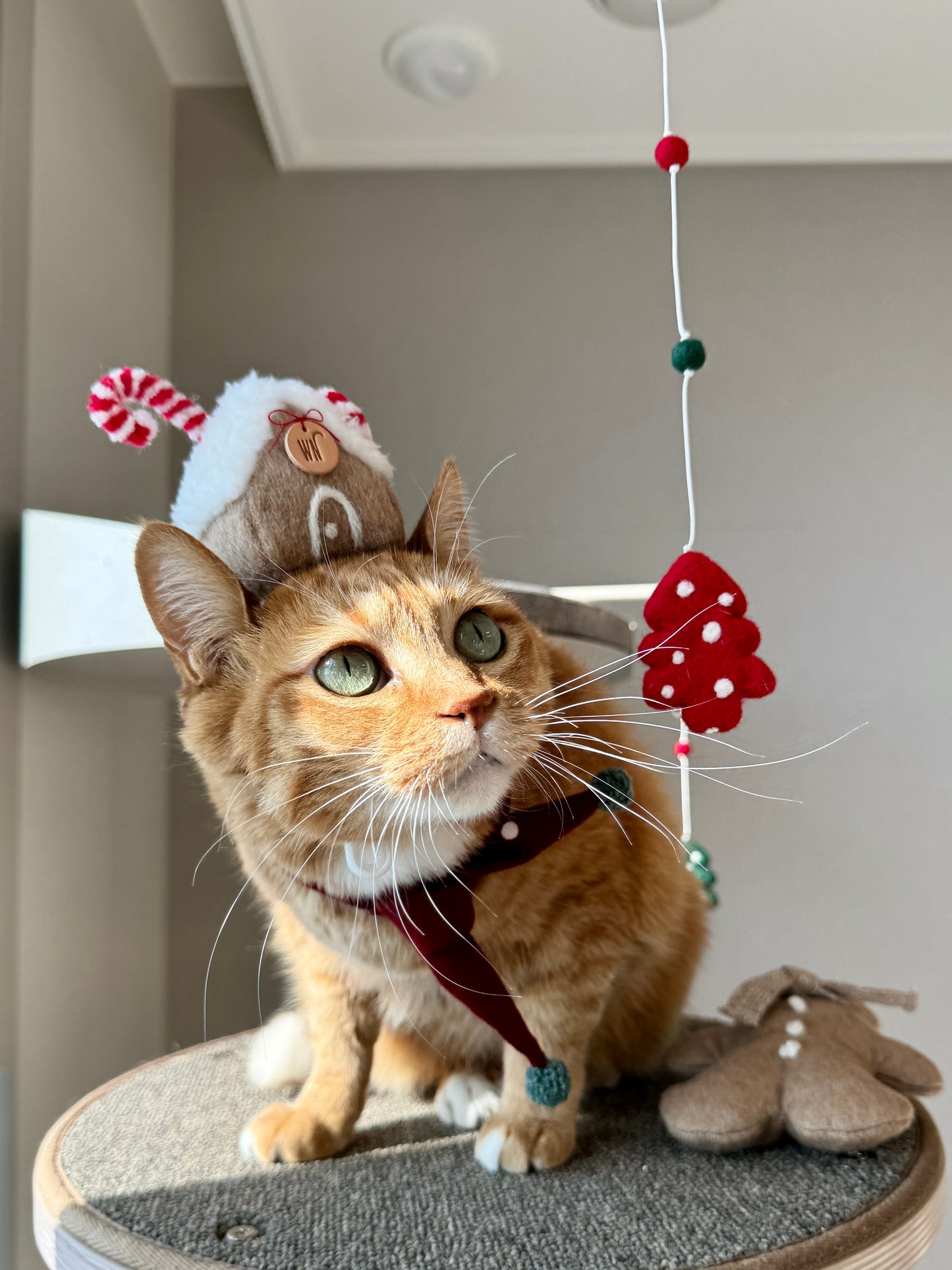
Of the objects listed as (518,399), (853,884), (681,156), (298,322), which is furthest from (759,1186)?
(298,322)

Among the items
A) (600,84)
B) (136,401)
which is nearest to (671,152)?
(136,401)

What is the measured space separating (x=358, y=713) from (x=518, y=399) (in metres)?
1.08

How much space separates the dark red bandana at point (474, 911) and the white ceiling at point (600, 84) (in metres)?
1.16

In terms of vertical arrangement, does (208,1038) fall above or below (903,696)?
below

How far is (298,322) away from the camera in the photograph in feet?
5.21

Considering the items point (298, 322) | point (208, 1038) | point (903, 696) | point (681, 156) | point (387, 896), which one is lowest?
point (208, 1038)

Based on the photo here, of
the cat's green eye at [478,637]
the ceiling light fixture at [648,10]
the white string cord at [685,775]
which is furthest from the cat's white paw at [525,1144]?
the ceiling light fixture at [648,10]

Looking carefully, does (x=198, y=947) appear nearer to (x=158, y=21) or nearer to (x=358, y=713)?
(x=358, y=713)

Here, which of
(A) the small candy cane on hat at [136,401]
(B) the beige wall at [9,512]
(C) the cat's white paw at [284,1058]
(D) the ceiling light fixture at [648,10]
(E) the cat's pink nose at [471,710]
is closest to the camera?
(E) the cat's pink nose at [471,710]

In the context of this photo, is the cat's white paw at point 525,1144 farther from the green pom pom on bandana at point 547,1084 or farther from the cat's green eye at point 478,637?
the cat's green eye at point 478,637

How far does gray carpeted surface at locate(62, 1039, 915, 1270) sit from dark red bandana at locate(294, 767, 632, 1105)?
8 cm

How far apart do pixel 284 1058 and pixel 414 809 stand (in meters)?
0.43

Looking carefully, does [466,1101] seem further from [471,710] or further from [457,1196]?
[471,710]

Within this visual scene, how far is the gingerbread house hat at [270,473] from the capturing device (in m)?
0.65
